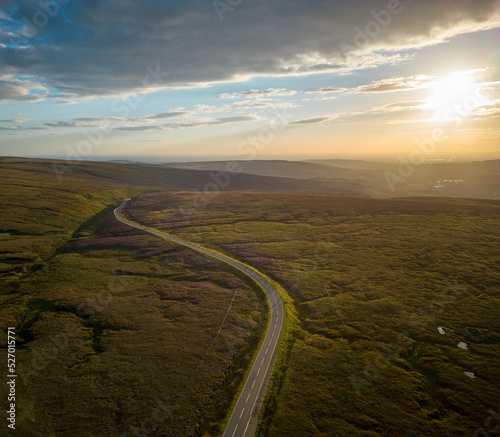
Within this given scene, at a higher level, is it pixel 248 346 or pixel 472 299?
pixel 472 299

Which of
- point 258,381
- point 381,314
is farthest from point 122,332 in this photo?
point 381,314

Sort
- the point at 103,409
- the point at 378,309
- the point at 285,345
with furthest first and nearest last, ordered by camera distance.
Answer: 1. the point at 378,309
2. the point at 285,345
3. the point at 103,409

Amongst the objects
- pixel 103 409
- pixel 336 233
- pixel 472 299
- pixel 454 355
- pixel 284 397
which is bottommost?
pixel 103 409

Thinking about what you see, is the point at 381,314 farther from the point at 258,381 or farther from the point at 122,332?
the point at 122,332

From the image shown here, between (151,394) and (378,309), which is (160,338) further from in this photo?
(378,309)

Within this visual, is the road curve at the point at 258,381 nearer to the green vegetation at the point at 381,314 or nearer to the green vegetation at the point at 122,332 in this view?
the green vegetation at the point at 122,332

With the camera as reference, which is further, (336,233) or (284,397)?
(336,233)

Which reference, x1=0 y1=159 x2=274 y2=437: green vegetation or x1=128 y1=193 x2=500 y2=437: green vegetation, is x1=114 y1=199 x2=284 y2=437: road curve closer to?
x1=0 y1=159 x2=274 y2=437: green vegetation

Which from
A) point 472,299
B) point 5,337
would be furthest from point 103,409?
point 472,299

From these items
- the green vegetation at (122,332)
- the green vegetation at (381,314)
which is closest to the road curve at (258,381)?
the green vegetation at (122,332)
